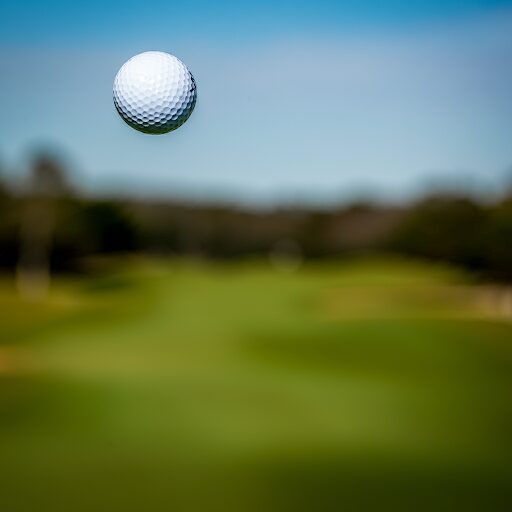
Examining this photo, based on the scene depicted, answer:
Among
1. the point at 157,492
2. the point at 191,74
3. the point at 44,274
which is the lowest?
the point at 44,274

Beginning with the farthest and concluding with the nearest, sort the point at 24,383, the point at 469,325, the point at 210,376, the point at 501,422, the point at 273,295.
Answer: the point at 273,295 < the point at 469,325 < the point at 210,376 < the point at 24,383 < the point at 501,422

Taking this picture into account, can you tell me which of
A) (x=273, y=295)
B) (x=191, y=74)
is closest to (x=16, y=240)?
(x=273, y=295)

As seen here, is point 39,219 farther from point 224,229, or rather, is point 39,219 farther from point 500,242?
point 224,229

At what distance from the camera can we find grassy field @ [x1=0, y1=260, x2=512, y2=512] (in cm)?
739

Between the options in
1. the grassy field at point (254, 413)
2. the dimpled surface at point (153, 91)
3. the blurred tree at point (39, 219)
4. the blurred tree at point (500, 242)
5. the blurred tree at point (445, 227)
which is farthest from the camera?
the blurred tree at point (445, 227)

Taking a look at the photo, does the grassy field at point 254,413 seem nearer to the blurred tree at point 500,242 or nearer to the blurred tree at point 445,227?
the blurred tree at point 500,242

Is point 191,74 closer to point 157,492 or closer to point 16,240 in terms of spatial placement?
point 157,492

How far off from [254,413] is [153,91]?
26.3 feet

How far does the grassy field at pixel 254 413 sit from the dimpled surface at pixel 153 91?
4519mm

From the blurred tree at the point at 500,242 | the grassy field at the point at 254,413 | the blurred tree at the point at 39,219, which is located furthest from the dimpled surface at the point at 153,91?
the blurred tree at the point at 39,219

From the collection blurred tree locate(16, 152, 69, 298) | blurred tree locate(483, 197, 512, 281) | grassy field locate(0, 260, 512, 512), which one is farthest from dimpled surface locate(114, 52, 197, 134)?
blurred tree locate(16, 152, 69, 298)

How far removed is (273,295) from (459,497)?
26388mm

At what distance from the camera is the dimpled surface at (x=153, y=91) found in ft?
12.6

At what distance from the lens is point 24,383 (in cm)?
1276
